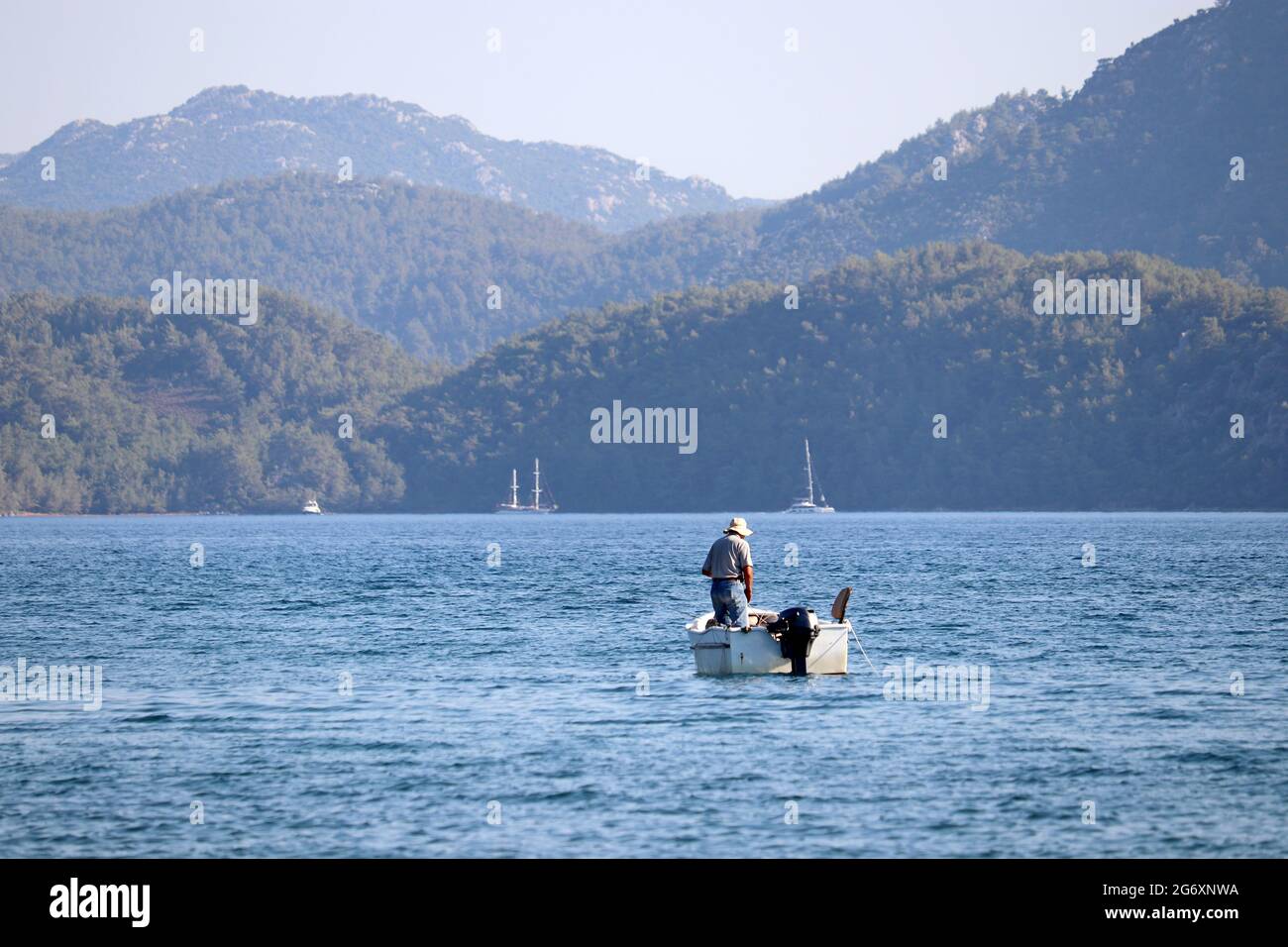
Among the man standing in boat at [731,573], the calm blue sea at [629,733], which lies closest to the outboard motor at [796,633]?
the calm blue sea at [629,733]

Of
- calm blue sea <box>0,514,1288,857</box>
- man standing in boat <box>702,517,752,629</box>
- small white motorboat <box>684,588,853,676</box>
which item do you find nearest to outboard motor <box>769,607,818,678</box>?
small white motorboat <box>684,588,853,676</box>

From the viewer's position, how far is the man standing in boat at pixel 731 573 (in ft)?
119

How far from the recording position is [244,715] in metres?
34.3

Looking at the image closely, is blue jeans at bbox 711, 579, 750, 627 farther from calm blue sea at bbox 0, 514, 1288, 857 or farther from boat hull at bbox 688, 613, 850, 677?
calm blue sea at bbox 0, 514, 1288, 857

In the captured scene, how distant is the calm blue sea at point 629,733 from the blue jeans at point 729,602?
136 centimetres

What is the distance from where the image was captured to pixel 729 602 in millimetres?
37000

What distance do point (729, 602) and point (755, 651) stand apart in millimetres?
1507

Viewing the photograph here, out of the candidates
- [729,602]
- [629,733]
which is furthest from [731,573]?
[629,733]

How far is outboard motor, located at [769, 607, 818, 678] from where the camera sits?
3766cm

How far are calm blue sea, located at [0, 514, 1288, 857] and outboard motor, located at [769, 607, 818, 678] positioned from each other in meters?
0.65

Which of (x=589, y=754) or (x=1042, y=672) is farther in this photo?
(x=1042, y=672)
